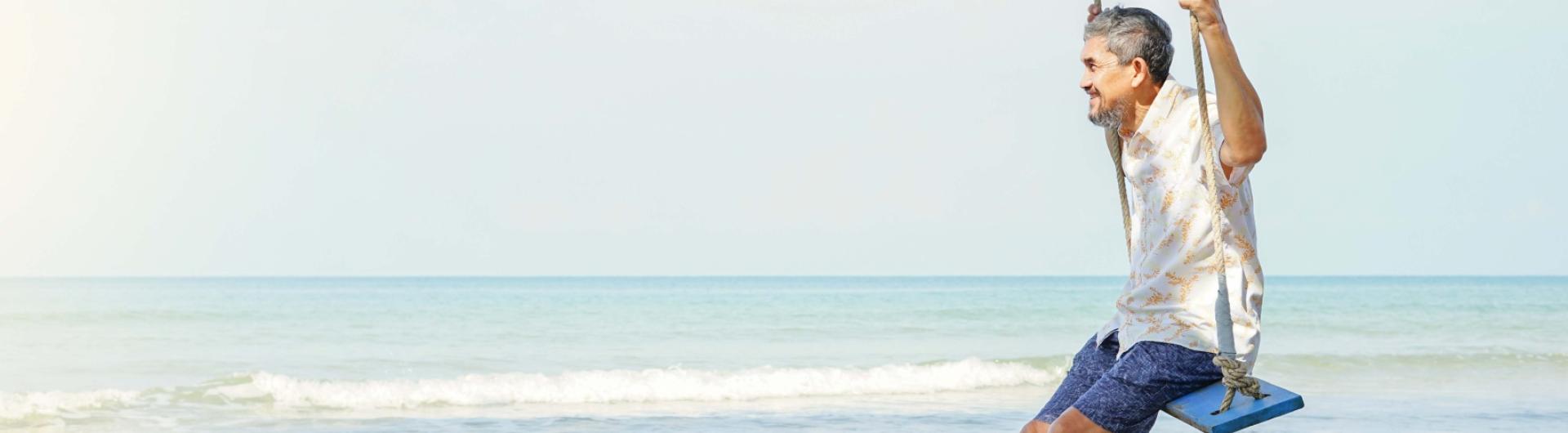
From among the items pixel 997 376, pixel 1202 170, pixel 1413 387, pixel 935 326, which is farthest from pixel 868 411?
pixel 935 326

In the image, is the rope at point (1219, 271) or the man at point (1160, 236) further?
the man at point (1160, 236)

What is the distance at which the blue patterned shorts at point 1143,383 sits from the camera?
2.45 m

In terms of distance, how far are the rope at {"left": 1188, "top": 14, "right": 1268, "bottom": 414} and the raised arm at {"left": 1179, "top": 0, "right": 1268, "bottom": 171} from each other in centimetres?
3

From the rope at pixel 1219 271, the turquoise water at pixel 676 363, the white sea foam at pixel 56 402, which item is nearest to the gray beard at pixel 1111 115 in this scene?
the rope at pixel 1219 271

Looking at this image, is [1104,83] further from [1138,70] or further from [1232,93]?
[1232,93]

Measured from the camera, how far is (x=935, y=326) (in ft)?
58.7

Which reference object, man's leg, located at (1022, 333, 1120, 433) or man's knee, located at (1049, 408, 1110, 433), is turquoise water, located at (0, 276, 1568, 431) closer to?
man's leg, located at (1022, 333, 1120, 433)

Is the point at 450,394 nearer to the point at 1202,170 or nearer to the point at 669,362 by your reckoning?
the point at 669,362

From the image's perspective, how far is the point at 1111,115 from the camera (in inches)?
98.8

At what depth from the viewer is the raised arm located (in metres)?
2.17

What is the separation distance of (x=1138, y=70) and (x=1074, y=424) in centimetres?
60

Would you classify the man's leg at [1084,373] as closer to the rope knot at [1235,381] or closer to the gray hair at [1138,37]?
the rope knot at [1235,381]

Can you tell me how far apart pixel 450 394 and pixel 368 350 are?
4.61 metres

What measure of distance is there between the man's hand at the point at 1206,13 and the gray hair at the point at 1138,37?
215 millimetres
